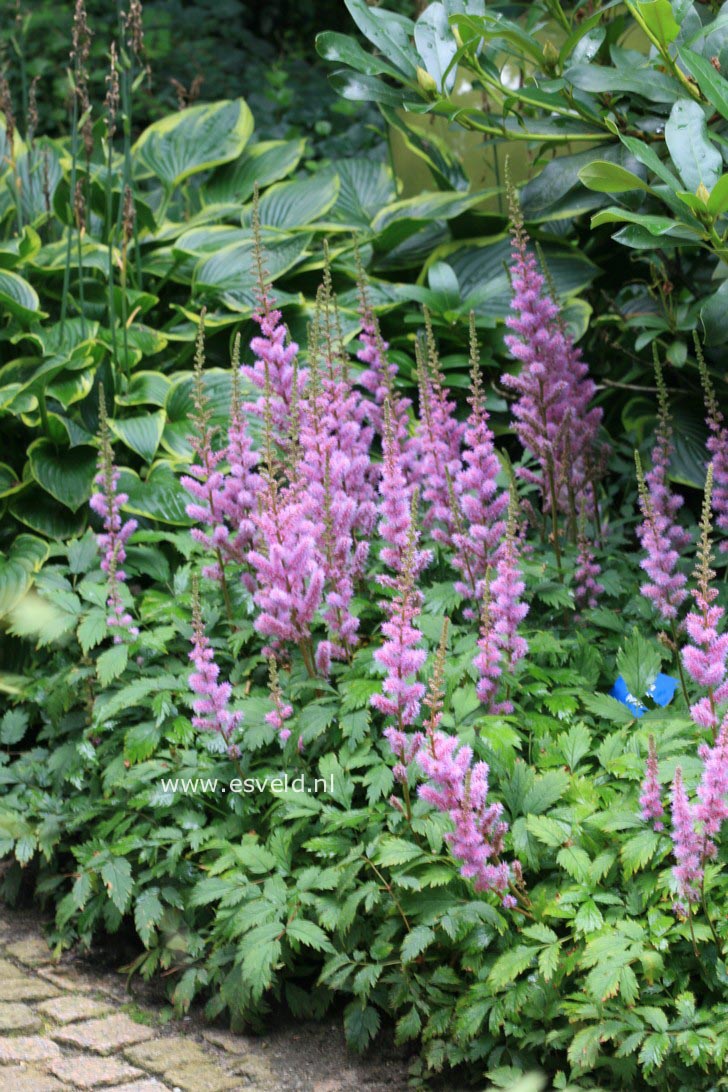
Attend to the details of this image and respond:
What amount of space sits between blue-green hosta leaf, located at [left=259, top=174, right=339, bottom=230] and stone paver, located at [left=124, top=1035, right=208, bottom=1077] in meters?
3.27

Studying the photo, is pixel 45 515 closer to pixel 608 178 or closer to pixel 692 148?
pixel 608 178

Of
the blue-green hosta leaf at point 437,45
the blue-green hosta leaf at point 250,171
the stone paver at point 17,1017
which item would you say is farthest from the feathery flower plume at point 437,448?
the blue-green hosta leaf at point 250,171

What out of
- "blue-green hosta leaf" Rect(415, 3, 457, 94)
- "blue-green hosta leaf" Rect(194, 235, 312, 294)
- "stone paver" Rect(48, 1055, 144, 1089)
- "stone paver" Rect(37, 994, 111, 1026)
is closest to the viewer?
"stone paver" Rect(48, 1055, 144, 1089)

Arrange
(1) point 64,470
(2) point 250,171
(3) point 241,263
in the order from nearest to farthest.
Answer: (1) point 64,470 < (3) point 241,263 < (2) point 250,171

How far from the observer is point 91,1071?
2.30 metres

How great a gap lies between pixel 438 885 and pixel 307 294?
2924 mm

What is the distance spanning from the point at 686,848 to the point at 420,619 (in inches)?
35.9

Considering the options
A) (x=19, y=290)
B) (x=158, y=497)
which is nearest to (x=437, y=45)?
(x=158, y=497)

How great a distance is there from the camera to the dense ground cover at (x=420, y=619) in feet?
7.08

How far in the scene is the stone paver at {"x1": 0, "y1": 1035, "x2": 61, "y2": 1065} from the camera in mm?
2324

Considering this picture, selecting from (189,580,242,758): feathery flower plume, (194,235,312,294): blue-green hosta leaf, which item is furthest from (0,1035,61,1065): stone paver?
(194,235,312,294): blue-green hosta leaf

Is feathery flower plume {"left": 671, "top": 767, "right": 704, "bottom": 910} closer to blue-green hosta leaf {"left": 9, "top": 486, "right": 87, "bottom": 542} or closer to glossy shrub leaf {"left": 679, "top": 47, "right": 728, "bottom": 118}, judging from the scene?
glossy shrub leaf {"left": 679, "top": 47, "right": 728, "bottom": 118}

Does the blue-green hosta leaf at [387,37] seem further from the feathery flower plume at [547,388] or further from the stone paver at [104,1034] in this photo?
the stone paver at [104,1034]

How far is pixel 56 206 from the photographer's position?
14.7 feet
